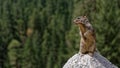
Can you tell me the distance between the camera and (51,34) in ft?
269

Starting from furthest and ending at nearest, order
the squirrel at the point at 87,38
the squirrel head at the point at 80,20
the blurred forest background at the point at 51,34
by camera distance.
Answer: the blurred forest background at the point at 51,34
the squirrel at the point at 87,38
the squirrel head at the point at 80,20

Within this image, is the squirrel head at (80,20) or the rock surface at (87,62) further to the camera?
the rock surface at (87,62)

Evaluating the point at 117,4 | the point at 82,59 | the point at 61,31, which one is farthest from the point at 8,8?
the point at 82,59

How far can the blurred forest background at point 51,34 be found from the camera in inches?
1633

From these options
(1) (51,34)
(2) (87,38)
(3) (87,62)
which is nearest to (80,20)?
(2) (87,38)

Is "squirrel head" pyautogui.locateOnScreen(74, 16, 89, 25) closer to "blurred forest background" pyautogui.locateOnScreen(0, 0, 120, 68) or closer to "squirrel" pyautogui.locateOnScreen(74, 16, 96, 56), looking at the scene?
"squirrel" pyautogui.locateOnScreen(74, 16, 96, 56)

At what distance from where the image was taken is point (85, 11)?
43.4 metres

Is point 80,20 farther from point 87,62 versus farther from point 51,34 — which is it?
point 51,34

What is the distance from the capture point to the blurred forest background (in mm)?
41469

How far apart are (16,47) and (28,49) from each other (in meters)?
4.40

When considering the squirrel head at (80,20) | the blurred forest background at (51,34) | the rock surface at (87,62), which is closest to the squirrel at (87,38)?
the squirrel head at (80,20)

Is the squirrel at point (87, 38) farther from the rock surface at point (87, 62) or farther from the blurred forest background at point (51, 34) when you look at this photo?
the blurred forest background at point (51, 34)

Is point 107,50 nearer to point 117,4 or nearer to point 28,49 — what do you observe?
point 117,4

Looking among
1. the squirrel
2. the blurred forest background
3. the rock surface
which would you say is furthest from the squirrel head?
the blurred forest background
